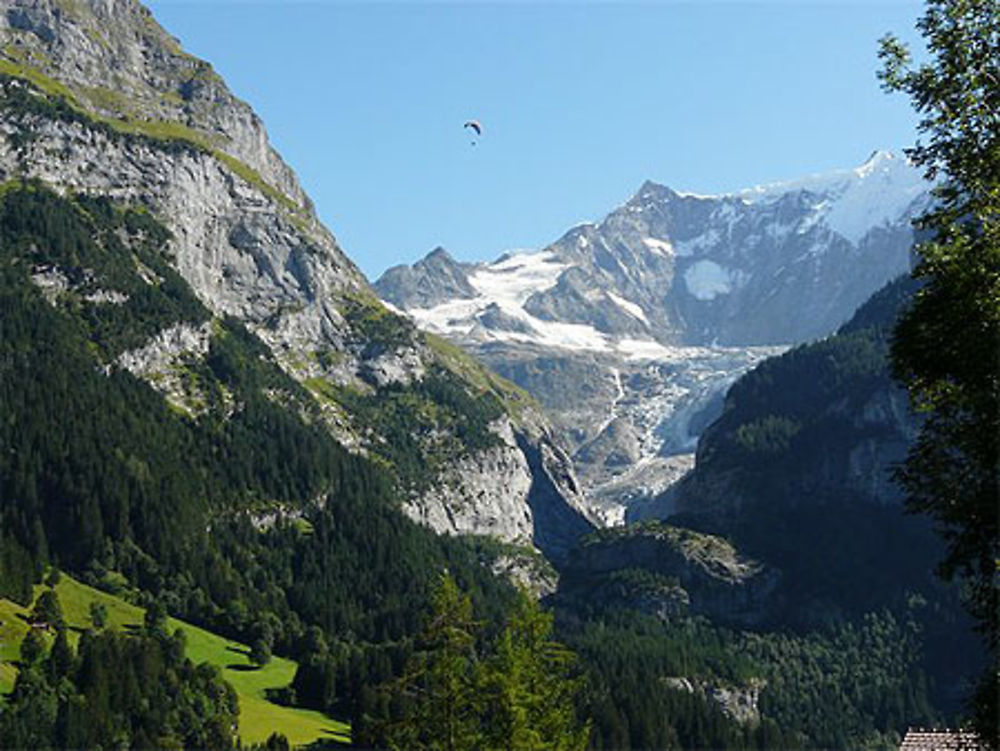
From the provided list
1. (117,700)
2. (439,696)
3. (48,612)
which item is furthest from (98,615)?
(439,696)

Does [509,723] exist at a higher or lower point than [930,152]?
lower

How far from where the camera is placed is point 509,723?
1885 inches

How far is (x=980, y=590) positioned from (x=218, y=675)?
164m

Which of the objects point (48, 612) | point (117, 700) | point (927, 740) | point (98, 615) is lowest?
point (117, 700)

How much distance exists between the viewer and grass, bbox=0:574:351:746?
153m

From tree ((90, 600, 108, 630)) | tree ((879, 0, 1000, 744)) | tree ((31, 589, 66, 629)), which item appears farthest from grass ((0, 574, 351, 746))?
tree ((879, 0, 1000, 744))

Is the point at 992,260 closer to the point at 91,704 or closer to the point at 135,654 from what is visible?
the point at 91,704

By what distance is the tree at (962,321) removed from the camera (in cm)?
2433

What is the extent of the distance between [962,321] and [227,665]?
595ft

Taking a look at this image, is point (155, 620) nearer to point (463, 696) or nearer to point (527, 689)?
point (527, 689)

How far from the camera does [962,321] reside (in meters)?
24.5

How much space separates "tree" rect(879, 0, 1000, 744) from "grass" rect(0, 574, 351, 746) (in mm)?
136407

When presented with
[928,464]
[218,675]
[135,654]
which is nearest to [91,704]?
[135,654]

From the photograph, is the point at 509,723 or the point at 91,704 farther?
the point at 91,704
